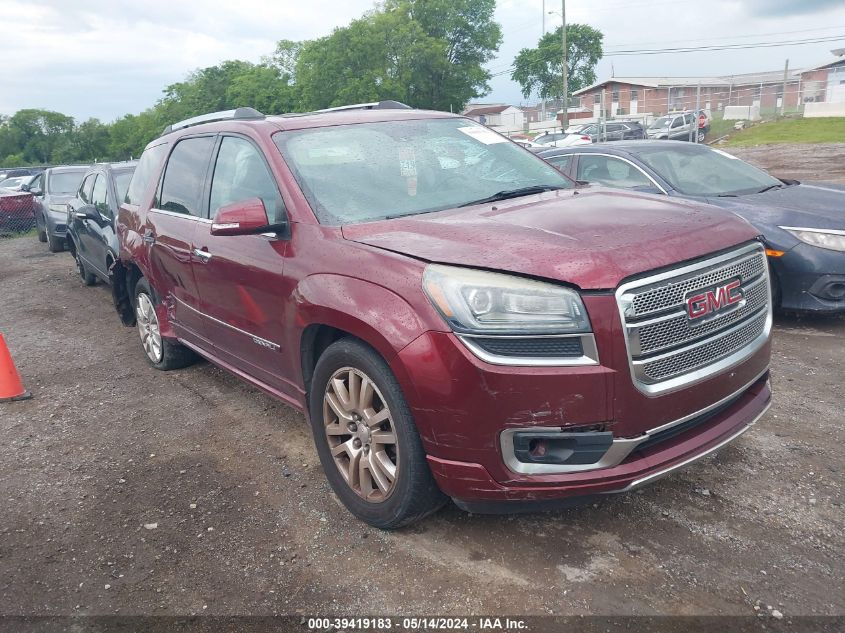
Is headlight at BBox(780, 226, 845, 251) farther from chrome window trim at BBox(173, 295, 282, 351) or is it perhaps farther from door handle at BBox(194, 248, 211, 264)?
door handle at BBox(194, 248, 211, 264)

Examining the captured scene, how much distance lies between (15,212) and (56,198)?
17.2 feet

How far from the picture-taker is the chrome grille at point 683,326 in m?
2.62

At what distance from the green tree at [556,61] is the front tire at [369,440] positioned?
80457 mm

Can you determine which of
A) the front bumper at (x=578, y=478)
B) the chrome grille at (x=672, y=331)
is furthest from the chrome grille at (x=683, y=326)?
the front bumper at (x=578, y=478)

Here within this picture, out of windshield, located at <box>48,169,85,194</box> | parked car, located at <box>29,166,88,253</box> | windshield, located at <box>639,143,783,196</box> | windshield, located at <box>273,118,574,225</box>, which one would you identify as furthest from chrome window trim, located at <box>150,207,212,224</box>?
windshield, located at <box>48,169,85,194</box>

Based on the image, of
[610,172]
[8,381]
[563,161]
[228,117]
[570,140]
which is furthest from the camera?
[570,140]

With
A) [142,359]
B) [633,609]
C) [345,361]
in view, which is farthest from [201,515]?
[142,359]

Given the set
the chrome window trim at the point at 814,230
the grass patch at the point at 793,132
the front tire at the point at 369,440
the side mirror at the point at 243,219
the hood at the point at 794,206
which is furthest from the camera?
the grass patch at the point at 793,132

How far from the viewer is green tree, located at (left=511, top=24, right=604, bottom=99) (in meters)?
81.3

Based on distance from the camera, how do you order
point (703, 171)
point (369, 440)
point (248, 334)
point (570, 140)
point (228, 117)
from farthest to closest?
point (570, 140)
point (703, 171)
point (228, 117)
point (248, 334)
point (369, 440)

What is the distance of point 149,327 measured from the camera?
5992 millimetres

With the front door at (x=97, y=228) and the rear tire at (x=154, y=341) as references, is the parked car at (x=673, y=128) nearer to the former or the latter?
the front door at (x=97, y=228)

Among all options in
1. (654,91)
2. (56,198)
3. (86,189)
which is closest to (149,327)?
(86,189)

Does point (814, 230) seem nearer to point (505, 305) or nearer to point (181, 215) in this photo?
point (505, 305)
